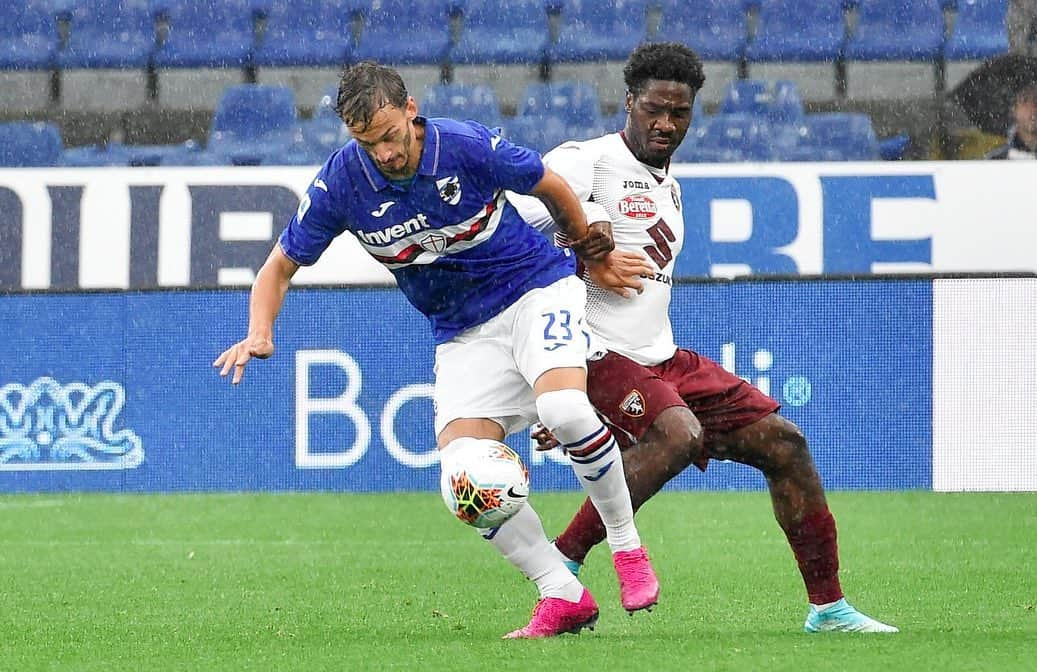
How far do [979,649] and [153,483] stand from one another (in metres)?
6.87

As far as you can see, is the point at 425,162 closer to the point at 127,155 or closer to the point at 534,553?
the point at 534,553

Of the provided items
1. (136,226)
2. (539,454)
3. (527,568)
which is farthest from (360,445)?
(527,568)

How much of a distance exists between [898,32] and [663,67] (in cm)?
926

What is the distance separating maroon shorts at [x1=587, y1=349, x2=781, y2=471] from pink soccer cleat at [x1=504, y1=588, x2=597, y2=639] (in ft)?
1.79

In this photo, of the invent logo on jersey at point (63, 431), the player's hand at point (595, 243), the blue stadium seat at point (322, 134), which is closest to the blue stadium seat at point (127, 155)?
the blue stadium seat at point (322, 134)

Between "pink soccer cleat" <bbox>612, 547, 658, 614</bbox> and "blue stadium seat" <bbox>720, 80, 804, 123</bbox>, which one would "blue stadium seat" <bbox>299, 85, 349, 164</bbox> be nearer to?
"blue stadium seat" <bbox>720, 80, 804, 123</bbox>

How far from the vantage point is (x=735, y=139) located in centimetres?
1334

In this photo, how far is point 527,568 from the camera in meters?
5.06

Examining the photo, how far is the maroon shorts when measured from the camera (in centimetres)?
514

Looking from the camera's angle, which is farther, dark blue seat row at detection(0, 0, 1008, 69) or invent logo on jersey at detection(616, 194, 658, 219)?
dark blue seat row at detection(0, 0, 1008, 69)

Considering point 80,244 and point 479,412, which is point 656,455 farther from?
point 80,244

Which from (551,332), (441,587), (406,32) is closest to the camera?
(551,332)

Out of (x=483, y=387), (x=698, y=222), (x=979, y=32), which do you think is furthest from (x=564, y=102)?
(x=483, y=387)

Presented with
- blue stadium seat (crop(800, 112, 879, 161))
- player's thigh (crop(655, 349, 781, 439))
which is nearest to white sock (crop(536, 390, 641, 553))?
player's thigh (crop(655, 349, 781, 439))
